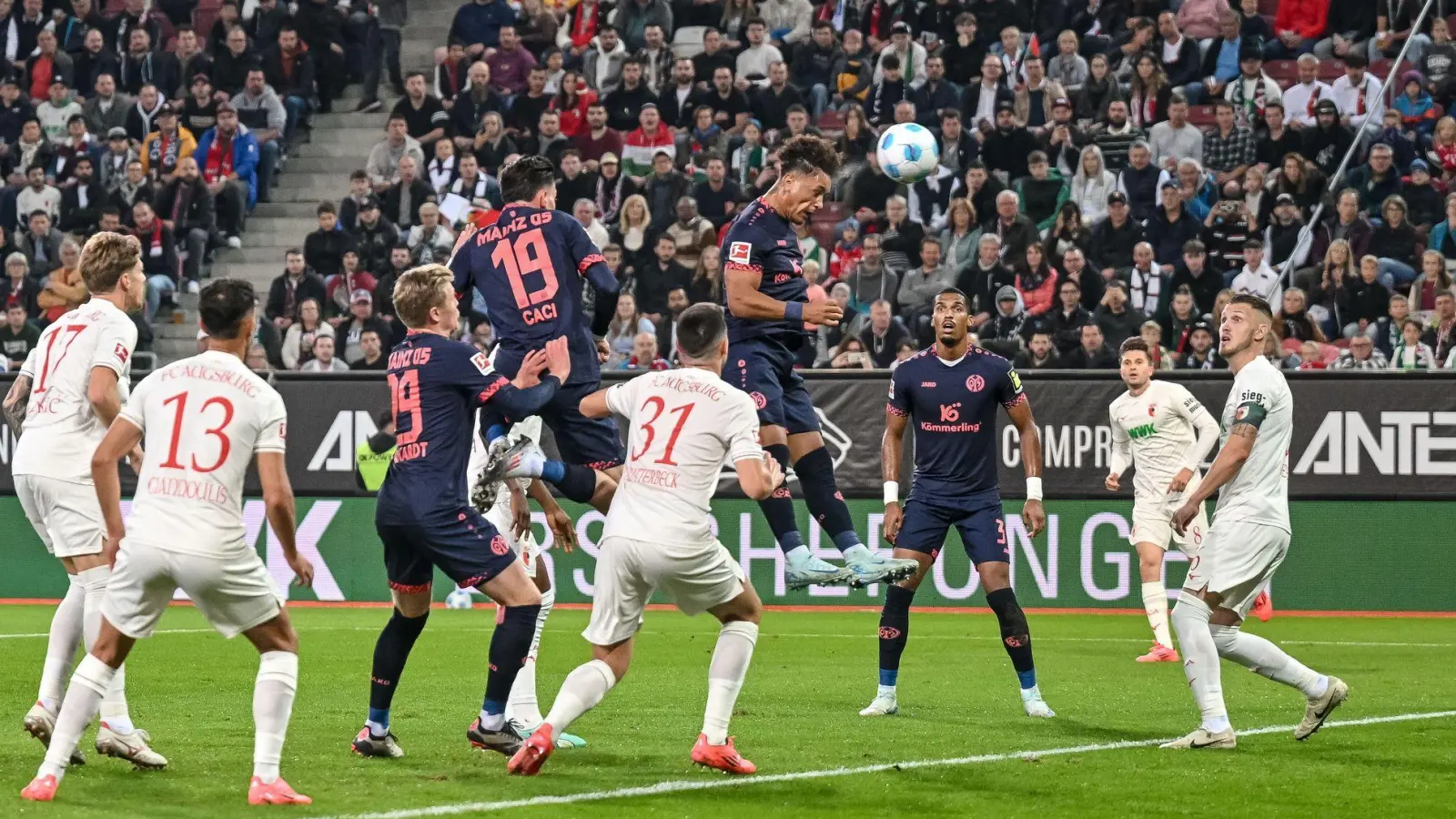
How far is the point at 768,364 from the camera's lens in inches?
375

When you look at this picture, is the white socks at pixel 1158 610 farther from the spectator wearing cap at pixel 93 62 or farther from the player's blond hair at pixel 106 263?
the spectator wearing cap at pixel 93 62

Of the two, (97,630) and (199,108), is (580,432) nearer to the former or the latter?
(97,630)

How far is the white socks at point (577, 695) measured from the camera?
7.59 m

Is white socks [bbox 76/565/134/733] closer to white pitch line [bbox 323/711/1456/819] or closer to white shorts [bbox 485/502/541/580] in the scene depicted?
white pitch line [bbox 323/711/1456/819]

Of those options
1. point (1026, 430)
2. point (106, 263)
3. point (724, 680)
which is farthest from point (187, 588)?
point (1026, 430)

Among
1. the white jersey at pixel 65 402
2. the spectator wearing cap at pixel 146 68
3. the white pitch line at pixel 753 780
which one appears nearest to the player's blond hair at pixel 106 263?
the white jersey at pixel 65 402

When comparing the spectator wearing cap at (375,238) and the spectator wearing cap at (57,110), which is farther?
the spectator wearing cap at (57,110)

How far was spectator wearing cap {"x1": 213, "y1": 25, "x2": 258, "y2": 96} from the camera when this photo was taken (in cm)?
2608

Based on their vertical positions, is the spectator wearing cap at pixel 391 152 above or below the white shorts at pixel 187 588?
below

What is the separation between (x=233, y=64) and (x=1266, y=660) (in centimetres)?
2081

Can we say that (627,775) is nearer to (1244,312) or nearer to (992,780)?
(992,780)

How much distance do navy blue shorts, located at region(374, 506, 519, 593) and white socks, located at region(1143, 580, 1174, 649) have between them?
7177 mm

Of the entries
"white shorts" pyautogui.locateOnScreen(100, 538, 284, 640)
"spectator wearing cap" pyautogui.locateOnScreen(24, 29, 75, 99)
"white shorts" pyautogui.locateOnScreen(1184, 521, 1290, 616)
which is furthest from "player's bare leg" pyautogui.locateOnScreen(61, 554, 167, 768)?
"spectator wearing cap" pyautogui.locateOnScreen(24, 29, 75, 99)

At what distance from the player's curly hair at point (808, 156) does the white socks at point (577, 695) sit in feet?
10.1
